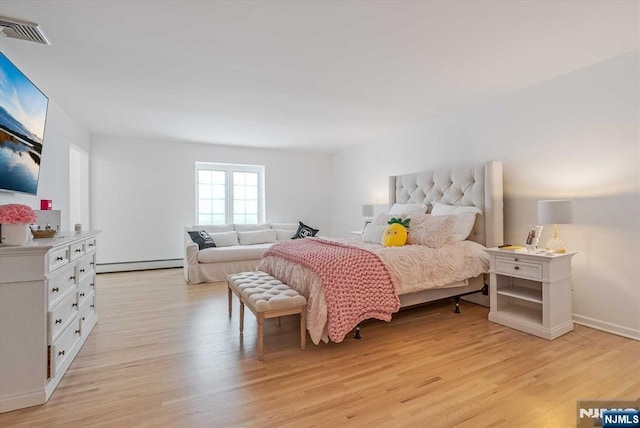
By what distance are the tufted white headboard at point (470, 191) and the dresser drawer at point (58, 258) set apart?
398 cm

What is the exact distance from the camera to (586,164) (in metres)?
3.00

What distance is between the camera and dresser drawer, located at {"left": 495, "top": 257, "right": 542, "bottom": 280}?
111 inches

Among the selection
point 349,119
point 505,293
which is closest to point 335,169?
point 349,119

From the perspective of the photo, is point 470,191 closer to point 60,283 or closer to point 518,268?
point 518,268

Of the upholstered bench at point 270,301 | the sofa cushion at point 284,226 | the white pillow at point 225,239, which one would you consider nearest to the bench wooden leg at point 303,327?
the upholstered bench at point 270,301

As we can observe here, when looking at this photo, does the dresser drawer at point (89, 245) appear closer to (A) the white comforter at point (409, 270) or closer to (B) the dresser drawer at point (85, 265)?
(B) the dresser drawer at point (85, 265)

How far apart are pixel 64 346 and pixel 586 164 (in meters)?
4.63

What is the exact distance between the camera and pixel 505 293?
10.2 ft

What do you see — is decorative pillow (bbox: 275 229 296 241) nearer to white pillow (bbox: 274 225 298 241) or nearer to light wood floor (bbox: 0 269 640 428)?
white pillow (bbox: 274 225 298 241)

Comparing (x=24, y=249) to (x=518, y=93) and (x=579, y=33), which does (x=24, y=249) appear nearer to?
(x=579, y=33)

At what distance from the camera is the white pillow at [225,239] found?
554 centimetres

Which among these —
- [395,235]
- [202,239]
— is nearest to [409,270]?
[395,235]

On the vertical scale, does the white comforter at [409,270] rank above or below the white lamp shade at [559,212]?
below

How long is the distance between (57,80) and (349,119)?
3.38m
